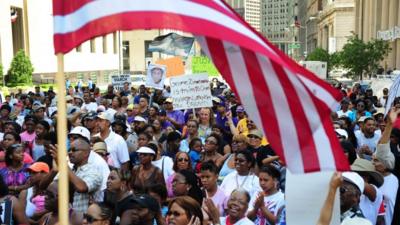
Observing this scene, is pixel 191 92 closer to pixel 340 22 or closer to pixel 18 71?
pixel 18 71

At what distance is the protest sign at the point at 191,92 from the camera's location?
1083cm

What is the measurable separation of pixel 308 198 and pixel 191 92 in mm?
7252

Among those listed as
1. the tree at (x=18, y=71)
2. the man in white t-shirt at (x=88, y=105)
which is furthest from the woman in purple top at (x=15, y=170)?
the tree at (x=18, y=71)

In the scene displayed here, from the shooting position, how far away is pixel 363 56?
114 feet

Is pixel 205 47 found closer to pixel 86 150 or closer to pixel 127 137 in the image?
pixel 86 150

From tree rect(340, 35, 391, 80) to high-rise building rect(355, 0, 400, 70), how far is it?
355 centimetres

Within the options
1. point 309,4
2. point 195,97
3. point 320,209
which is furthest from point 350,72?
point 309,4

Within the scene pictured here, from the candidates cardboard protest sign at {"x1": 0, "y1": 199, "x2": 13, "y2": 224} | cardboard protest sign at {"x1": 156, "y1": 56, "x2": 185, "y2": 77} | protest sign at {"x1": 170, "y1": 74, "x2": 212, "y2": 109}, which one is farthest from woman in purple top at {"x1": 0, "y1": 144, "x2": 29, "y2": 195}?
cardboard protest sign at {"x1": 156, "y1": 56, "x2": 185, "y2": 77}

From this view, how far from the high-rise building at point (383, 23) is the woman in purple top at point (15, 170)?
115 feet

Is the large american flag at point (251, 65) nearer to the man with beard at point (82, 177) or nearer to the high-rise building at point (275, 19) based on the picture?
the man with beard at point (82, 177)

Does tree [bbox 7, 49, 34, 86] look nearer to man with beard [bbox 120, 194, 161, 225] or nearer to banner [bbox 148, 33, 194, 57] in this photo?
banner [bbox 148, 33, 194, 57]

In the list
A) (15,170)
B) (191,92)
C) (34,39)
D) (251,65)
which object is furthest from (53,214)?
(34,39)

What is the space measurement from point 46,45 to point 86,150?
4123 cm

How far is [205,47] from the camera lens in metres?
3.32
